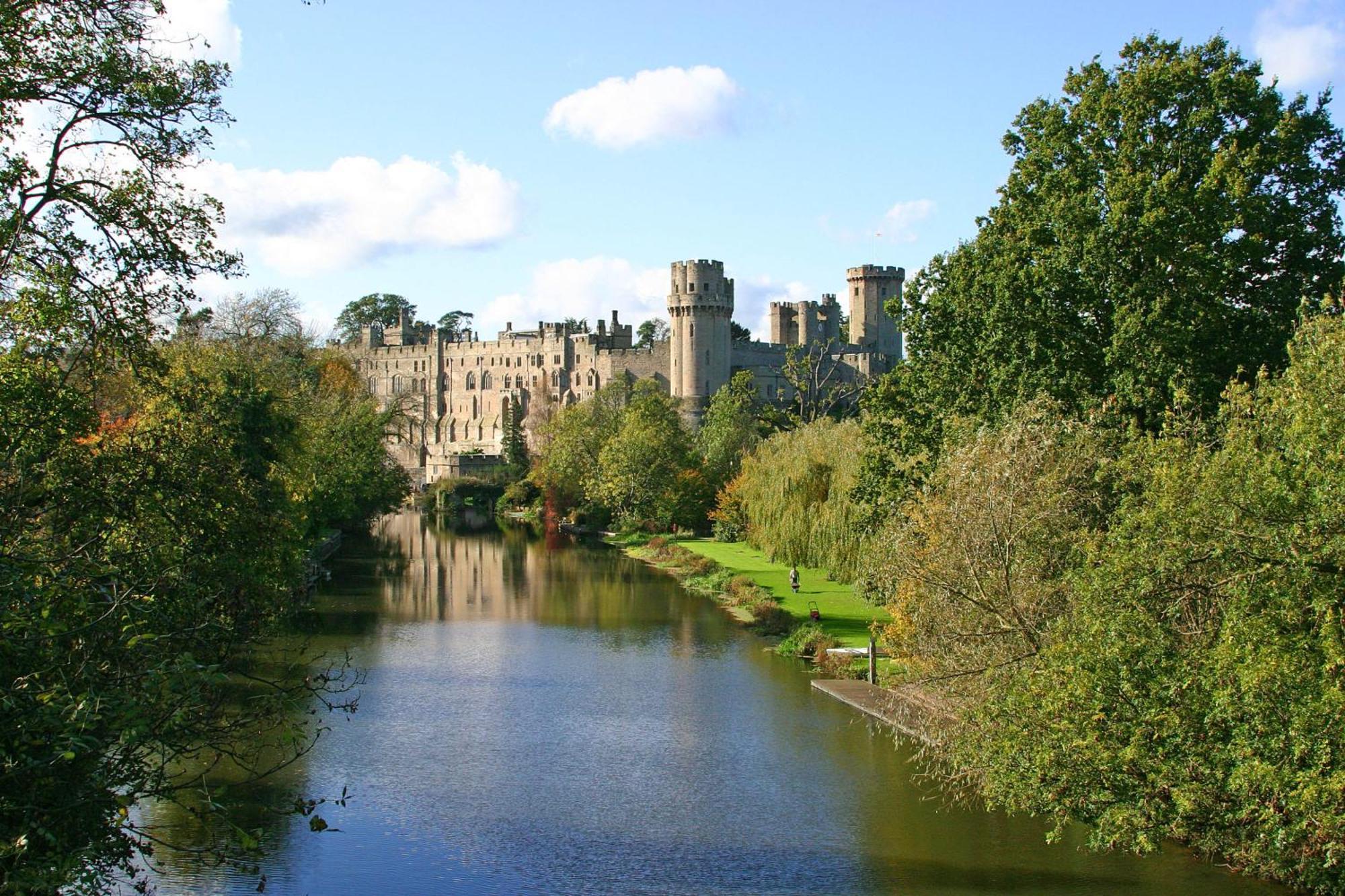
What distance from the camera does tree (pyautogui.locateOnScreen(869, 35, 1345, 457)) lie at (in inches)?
647

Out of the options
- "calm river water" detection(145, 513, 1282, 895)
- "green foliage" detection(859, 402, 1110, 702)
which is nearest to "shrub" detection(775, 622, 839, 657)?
"calm river water" detection(145, 513, 1282, 895)

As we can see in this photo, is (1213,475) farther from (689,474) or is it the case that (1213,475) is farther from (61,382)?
(689,474)

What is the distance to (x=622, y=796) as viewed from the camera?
570 inches

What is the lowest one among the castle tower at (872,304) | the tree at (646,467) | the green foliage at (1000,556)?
the green foliage at (1000,556)

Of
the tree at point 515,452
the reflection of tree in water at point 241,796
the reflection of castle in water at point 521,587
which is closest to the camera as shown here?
the reflection of tree in water at point 241,796

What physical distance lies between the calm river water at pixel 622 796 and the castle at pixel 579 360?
3611 centimetres

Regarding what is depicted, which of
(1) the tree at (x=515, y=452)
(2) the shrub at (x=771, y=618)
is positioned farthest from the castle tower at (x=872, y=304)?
(2) the shrub at (x=771, y=618)

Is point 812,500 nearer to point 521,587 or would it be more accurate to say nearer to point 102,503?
point 521,587

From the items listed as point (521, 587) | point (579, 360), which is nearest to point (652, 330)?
point (579, 360)

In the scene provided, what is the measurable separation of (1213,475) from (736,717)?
8.20 m

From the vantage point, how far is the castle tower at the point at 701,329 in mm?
67312

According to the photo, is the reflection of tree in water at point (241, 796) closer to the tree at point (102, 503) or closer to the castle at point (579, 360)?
the tree at point (102, 503)

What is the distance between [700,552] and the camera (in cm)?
3872

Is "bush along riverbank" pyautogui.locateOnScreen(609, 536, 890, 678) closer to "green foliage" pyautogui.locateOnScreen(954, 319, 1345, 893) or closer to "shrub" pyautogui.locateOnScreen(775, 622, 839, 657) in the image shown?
"shrub" pyautogui.locateOnScreen(775, 622, 839, 657)
